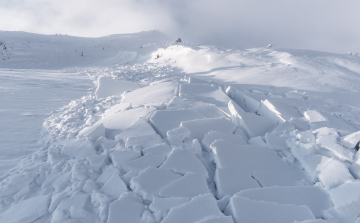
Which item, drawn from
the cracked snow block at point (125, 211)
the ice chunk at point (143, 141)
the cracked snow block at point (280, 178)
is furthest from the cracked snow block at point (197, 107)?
the cracked snow block at point (125, 211)

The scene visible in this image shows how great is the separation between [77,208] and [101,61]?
11593 mm

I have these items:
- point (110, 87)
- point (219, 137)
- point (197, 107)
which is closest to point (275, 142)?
point (219, 137)

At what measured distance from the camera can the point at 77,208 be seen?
140 cm

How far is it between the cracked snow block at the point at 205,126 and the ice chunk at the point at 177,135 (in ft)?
0.28

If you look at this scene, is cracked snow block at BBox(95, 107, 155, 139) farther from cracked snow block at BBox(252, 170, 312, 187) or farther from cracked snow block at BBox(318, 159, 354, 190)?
cracked snow block at BBox(318, 159, 354, 190)

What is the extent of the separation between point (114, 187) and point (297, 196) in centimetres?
137

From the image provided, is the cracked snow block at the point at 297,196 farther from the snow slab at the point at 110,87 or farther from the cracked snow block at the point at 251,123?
the snow slab at the point at 110,87

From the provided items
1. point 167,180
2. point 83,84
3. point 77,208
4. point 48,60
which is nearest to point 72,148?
point 77,208

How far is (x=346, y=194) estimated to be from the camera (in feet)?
4.90

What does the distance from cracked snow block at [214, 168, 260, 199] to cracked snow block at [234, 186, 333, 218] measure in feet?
0.34

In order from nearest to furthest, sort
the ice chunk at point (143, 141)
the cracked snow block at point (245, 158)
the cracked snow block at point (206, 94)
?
the cracked snow block at point (245, 158)
the ice chunk at point (143, 141)
the cracked snow block at point (206, 94)

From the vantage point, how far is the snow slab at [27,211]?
4.59ft

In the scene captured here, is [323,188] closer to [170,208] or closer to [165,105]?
[170,208]

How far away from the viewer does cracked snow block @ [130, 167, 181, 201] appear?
5.09ft
